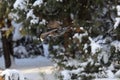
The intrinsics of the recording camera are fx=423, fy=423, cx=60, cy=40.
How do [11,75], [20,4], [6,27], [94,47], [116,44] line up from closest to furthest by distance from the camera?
1. [11,75]
2. [94,47]
3. [116,44]
4. [20,4]
5. [6,27]

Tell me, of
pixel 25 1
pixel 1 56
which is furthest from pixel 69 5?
pixel 1 56

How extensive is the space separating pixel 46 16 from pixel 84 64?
1031 millimetres

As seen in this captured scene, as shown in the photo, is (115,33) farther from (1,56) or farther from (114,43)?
(1,56)

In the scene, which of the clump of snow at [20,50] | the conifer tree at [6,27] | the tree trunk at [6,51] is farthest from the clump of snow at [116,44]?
the clump of snow at [20,50]

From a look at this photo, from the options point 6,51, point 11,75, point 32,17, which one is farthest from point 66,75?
point 6,51

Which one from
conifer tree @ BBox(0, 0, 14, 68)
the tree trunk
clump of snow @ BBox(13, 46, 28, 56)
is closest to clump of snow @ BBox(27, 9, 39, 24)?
conifer tree @ BBox(0, 0, 14, 68)

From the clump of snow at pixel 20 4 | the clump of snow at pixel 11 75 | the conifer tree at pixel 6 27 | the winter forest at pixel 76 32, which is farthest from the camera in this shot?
the conifer tree at pixel 6 27

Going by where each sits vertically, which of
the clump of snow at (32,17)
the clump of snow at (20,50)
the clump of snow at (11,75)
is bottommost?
the clump of snow at (20,50)

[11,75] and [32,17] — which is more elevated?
[32,17]

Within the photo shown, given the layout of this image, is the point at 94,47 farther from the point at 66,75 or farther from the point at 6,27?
the point at 6,27

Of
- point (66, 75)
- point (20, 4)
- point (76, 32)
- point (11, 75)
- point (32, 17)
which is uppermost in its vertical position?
point (20, 4)

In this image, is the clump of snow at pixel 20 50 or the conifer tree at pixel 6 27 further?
the clump of snow at pixel 20 50

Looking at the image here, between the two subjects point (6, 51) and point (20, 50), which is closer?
point (6, 51)

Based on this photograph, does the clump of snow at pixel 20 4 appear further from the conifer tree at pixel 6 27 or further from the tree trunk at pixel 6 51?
the tree trunk at pixel 6 51
